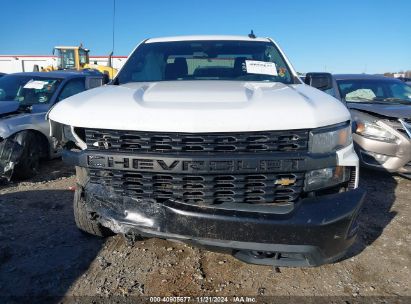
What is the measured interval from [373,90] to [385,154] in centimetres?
210

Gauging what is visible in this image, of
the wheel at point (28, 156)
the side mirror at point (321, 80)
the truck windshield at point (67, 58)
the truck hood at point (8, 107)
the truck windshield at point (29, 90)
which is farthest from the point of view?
the truck windshield at point (67, 58)

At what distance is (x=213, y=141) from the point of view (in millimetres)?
2191

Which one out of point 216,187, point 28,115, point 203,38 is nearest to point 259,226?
point 216,187

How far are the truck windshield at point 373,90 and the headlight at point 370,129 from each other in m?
1.03

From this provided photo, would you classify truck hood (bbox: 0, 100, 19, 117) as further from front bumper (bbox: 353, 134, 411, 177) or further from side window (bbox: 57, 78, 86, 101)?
front bumper (bbox: 353, 134, 411, 177)

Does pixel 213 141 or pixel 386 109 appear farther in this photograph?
pixel 386 109

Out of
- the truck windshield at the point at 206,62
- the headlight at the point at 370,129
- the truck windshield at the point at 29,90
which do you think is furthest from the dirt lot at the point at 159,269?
the truck windshield at the point at 29,90

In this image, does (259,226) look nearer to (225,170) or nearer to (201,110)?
(225,170)

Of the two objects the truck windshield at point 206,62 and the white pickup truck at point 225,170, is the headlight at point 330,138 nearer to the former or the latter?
the white pickup truck at point 225,170

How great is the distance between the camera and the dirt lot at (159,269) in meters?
2.60

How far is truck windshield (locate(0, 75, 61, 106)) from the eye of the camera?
18.9ft

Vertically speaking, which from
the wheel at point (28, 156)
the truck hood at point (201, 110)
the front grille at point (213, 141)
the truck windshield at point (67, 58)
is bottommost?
the truck windshield at point (67, 58)

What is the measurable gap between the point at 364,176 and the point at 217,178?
155 inches

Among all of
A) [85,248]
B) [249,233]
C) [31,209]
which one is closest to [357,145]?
[249,233]
